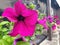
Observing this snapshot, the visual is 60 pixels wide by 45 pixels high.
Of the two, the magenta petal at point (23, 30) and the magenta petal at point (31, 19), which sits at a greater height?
the magenta petal at point (31, 19)

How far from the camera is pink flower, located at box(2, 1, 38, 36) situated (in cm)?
38

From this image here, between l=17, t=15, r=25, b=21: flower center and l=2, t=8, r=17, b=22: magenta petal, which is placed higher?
l=2, t=8, r=17, b=22: magenta petal

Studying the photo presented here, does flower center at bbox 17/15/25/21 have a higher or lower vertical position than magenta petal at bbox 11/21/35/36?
higher

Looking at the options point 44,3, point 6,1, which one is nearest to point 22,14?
point 6,1

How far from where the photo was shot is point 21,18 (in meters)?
0.40

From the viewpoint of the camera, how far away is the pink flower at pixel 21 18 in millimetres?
377

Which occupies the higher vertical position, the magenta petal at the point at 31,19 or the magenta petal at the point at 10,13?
the magenta petal at the point at 10,13

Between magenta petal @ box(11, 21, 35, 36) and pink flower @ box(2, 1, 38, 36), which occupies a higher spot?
pink flower @ box(2, 1, 38, 36)

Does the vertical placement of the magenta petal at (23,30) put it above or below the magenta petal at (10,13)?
below

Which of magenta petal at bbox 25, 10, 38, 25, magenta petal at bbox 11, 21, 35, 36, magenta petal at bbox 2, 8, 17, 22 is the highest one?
magenta petal at bbox 2, 8, 17, 22

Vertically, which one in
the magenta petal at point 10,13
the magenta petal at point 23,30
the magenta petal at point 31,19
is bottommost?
the magenta petal at point 23,30

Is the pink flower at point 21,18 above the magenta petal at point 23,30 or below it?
above

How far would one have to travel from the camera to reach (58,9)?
255cm

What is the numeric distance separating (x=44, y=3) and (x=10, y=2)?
72 cm
